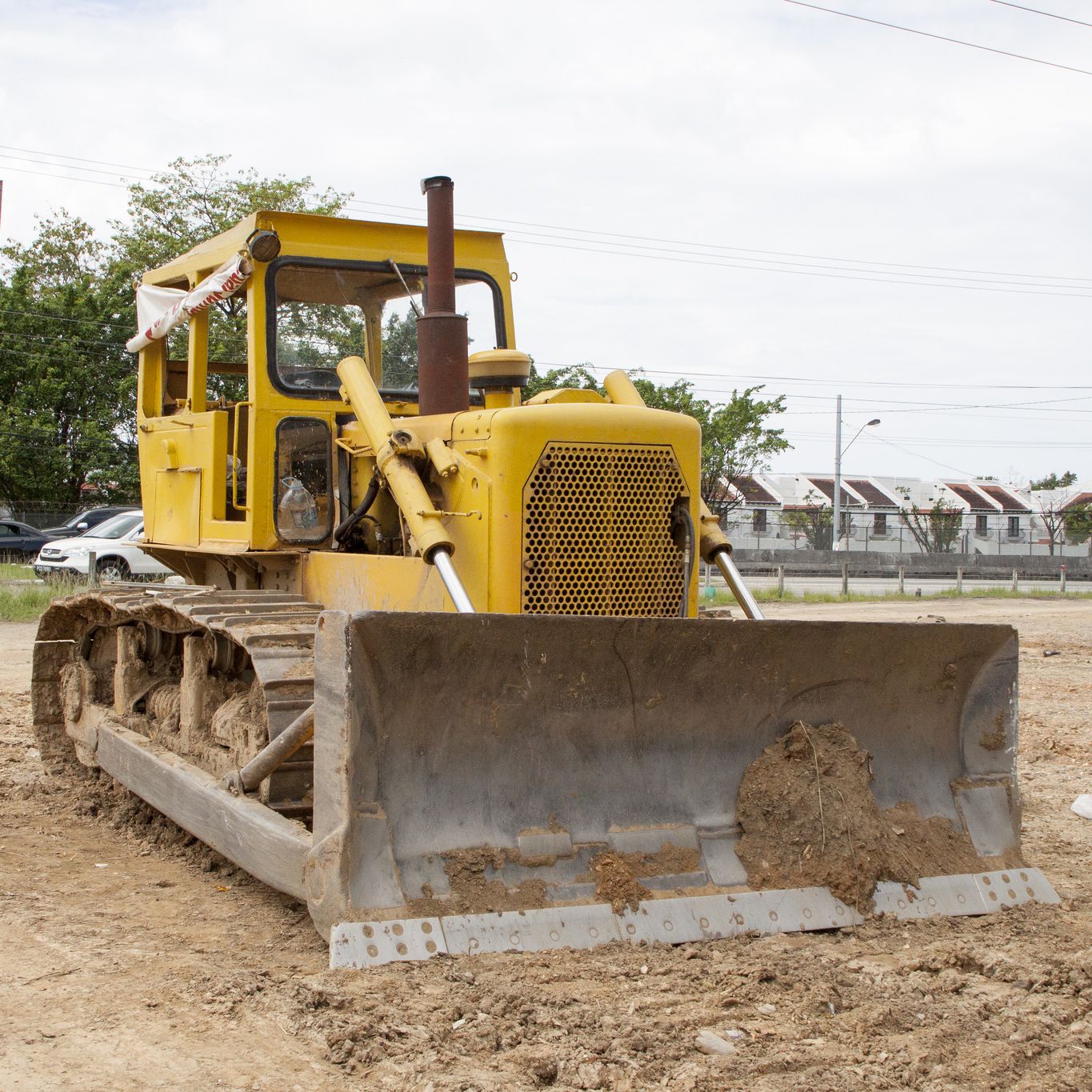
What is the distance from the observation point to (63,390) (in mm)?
34406

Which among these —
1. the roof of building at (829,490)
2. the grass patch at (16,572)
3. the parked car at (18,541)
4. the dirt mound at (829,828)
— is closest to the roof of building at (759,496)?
the roof of building at (829,490)

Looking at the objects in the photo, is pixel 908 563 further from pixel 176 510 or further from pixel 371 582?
pixel 371 582

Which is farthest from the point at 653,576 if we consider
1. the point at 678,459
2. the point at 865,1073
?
the point at 865,1073

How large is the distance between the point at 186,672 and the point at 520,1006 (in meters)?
2.87

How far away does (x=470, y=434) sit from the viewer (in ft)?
16.0

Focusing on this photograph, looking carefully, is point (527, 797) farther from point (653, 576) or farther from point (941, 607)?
point (941, 607)

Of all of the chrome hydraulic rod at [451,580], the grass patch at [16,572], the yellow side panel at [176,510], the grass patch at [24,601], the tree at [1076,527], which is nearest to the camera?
the chrome hydraulic rod at [451,580]

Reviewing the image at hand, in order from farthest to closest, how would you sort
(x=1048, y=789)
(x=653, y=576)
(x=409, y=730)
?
(x=1048, y=789) → (x=653, y=576) → (x=409, y=730)

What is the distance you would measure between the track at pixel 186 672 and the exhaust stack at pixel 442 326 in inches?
40.5

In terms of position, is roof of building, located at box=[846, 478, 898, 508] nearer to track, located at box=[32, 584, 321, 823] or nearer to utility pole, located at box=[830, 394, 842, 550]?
utility pole, located at box=[830, 394, 842, 550]

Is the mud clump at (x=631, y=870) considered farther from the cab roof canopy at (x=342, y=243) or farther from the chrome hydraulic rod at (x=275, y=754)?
the cab roof canopy at (x=342, y=243)

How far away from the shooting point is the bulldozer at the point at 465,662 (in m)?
3.91

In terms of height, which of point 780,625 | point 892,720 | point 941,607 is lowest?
point 941,607

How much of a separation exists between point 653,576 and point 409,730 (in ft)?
4.20
